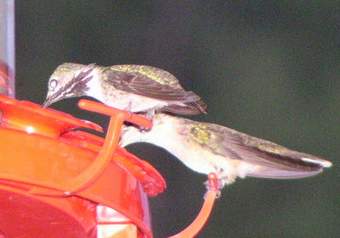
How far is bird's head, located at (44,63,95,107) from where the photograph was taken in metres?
4.85

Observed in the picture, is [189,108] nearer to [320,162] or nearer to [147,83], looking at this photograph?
[147,83]

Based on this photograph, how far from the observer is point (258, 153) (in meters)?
5.09

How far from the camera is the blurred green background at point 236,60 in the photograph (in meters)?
6.71

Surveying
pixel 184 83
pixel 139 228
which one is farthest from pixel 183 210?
pixel 139 228

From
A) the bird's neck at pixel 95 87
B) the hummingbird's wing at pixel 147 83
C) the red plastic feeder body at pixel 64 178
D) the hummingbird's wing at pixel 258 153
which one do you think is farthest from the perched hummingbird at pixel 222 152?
the red plastic feeder body at pixel 64 178

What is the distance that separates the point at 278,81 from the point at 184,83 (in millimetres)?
599

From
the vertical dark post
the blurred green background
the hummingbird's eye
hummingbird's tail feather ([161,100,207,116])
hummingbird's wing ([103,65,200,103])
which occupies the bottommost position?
the blurred green background

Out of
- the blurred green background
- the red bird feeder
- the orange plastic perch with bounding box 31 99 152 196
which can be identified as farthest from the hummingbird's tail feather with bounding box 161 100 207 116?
the blurred green background

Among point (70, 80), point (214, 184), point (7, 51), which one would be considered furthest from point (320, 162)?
point (7, 51)

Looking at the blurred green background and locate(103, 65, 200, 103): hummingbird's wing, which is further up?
locate(103, 65, 200, 103): hummingbird's wing

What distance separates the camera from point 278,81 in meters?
6.63

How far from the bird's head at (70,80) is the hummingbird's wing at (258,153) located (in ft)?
1.62

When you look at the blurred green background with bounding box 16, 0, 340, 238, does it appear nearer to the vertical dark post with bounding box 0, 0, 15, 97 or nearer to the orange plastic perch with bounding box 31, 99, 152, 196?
the vertical dark post with bounding box 0, 0, 15, 97

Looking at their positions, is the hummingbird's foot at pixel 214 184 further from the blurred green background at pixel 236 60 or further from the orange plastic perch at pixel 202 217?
the blurred green background at pixel 236 60
